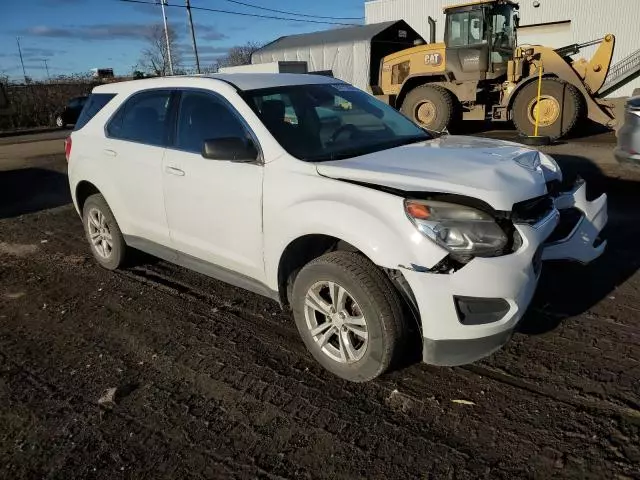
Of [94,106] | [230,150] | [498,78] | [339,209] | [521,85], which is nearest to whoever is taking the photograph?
[339,209]

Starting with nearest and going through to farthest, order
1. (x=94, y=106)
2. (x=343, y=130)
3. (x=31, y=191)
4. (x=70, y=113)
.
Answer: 1. (x=343, y=130)
2. (x=94, y=106)
3. (x=31, y=191)
4. (x=70, y=113)

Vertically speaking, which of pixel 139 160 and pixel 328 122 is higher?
pixel 328 122

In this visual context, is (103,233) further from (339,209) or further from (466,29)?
(466,29)

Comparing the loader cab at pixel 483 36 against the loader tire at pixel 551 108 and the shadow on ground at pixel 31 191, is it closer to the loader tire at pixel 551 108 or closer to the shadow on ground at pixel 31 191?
the loader tire at pixel 551 108

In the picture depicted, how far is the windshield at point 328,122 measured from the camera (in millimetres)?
3482

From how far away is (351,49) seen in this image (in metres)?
26.0

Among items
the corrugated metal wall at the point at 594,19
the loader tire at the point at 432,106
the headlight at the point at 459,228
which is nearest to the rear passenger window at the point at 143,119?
the headlight at the point at 459,228

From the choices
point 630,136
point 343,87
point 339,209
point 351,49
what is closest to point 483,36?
point 630,136

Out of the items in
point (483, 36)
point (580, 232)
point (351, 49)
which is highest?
point (483, 36)

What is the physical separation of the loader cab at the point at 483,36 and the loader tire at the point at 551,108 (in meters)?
1.17

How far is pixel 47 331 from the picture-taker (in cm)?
398

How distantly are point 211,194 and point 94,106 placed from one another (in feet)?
7.15

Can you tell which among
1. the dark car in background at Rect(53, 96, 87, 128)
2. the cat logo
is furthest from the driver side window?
the dark car in background at Rect(53, 96, 87, 128)

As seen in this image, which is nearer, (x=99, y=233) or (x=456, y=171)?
(x=456, y=171)
